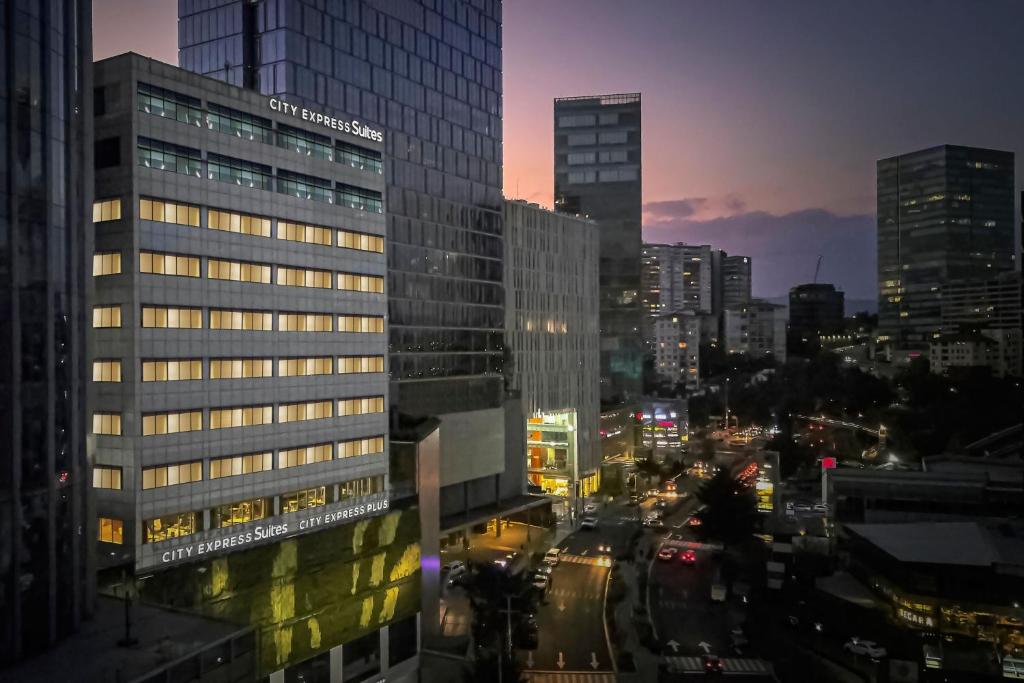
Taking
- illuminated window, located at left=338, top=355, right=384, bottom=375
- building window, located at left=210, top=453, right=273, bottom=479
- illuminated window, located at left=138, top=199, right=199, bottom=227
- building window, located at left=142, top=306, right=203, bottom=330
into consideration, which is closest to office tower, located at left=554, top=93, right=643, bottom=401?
illuminated window, located at left=338, top=355, right=384, bottom=375

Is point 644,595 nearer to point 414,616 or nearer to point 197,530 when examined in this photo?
point 414,616

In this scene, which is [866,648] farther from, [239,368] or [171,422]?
[171,422]

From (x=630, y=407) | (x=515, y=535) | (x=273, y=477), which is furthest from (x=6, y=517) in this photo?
(x=630, y=407)

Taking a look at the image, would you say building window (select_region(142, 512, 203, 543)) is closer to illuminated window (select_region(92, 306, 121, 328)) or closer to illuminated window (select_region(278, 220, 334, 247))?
illuminated window (select_region(92, 306, 121, 328))

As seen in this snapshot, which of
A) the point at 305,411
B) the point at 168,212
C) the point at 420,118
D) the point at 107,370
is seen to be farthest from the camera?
the point at 420,118

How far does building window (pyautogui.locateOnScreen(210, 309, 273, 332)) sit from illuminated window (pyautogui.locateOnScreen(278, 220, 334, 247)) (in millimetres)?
5671

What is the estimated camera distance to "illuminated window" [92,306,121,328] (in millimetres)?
46375

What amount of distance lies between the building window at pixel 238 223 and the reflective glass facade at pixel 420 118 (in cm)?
946

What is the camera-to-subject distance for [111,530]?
46.8 m

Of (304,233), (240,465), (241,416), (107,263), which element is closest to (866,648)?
(240,465)

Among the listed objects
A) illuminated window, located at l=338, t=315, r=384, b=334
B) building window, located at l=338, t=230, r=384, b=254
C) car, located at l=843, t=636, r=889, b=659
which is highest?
building window, located at l=338, t=230, r=384, b=254

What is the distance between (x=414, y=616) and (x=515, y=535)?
3625 cm

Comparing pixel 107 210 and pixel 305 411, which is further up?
pixel 107 210

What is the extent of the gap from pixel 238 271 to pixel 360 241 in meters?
12.1
